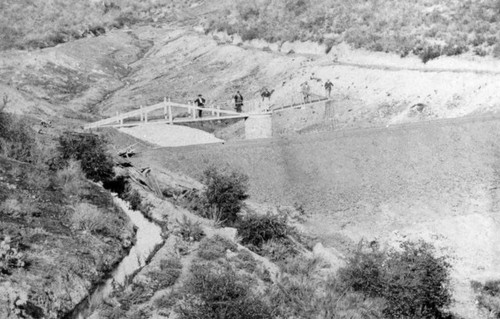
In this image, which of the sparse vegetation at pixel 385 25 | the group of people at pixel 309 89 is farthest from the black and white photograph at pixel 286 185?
the group of people at pixel 309 89

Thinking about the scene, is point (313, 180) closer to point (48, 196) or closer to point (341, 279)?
point (341, 279)

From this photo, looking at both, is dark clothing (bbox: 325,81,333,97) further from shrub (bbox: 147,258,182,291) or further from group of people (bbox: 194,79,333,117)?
shrub (bbox: 147,258,182,291)

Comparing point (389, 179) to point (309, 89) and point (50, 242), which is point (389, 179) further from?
point (309, 89)

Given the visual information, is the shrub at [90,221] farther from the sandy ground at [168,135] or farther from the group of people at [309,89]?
the group of people at [309,89]

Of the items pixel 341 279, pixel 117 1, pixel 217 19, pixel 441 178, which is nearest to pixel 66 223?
pixel 341 279

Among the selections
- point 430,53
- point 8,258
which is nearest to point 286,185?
point 8,258

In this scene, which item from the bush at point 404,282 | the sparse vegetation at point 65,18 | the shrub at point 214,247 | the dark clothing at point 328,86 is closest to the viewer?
the bush at point 404,282
